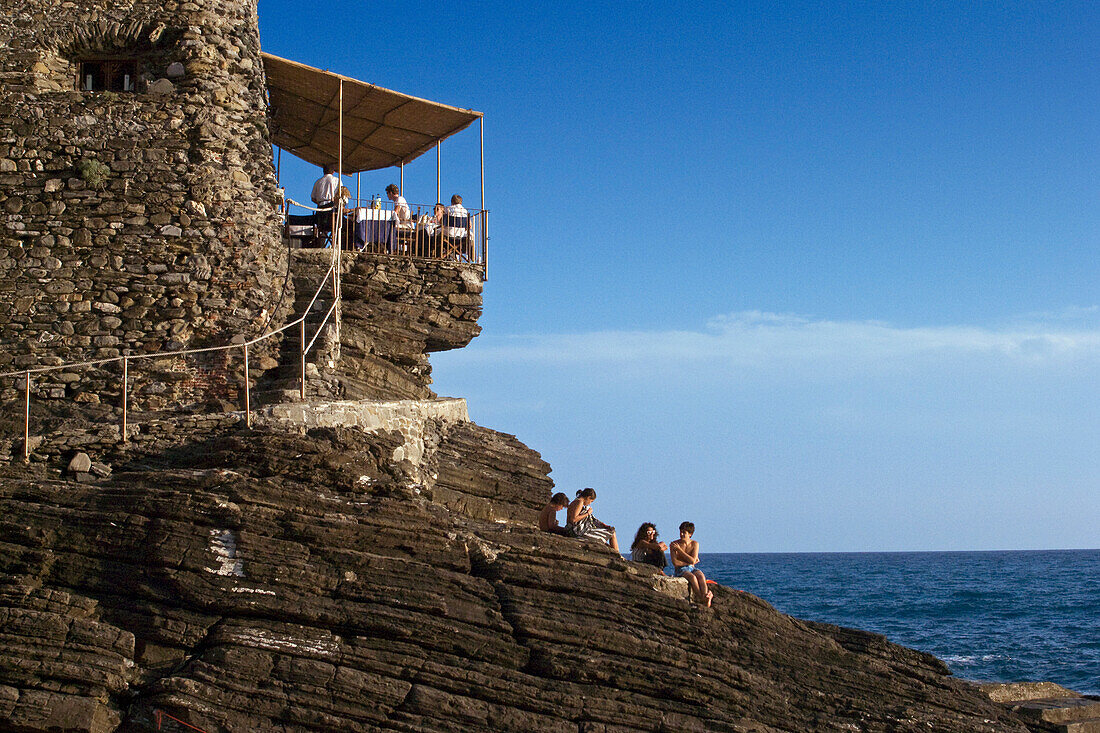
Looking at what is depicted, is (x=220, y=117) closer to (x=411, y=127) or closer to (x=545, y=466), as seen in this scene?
(x=411, y=127)

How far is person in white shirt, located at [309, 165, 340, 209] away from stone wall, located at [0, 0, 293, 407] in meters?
3.20

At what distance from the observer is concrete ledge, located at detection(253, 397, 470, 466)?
1247 centimetres

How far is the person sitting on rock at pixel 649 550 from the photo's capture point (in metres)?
12.2

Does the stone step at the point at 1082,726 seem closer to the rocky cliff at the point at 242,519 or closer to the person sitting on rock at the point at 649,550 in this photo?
the rocky cliff at the point at 242,519

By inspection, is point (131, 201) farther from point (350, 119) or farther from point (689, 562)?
point (689, 562)

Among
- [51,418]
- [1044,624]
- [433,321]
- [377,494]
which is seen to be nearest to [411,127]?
[433,321]

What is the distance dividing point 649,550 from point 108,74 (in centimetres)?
1087

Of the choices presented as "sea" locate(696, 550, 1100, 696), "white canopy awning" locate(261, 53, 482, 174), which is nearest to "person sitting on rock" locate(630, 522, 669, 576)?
"white canopy awning" locate(261, 53, 482, 174)

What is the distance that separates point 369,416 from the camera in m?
13.6

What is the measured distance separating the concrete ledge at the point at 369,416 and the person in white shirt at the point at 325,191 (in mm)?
4933

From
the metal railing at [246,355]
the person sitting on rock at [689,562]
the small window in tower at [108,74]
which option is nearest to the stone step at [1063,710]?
the person sitting on rock at [689,562]

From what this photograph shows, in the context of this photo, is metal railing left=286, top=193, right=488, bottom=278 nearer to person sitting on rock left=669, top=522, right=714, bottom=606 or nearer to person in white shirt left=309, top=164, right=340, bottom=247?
person in white shirt left=309, top=164, right=340, bottom=247

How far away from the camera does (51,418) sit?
13.5 meters

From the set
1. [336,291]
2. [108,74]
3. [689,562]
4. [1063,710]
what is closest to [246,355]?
[336,291]
